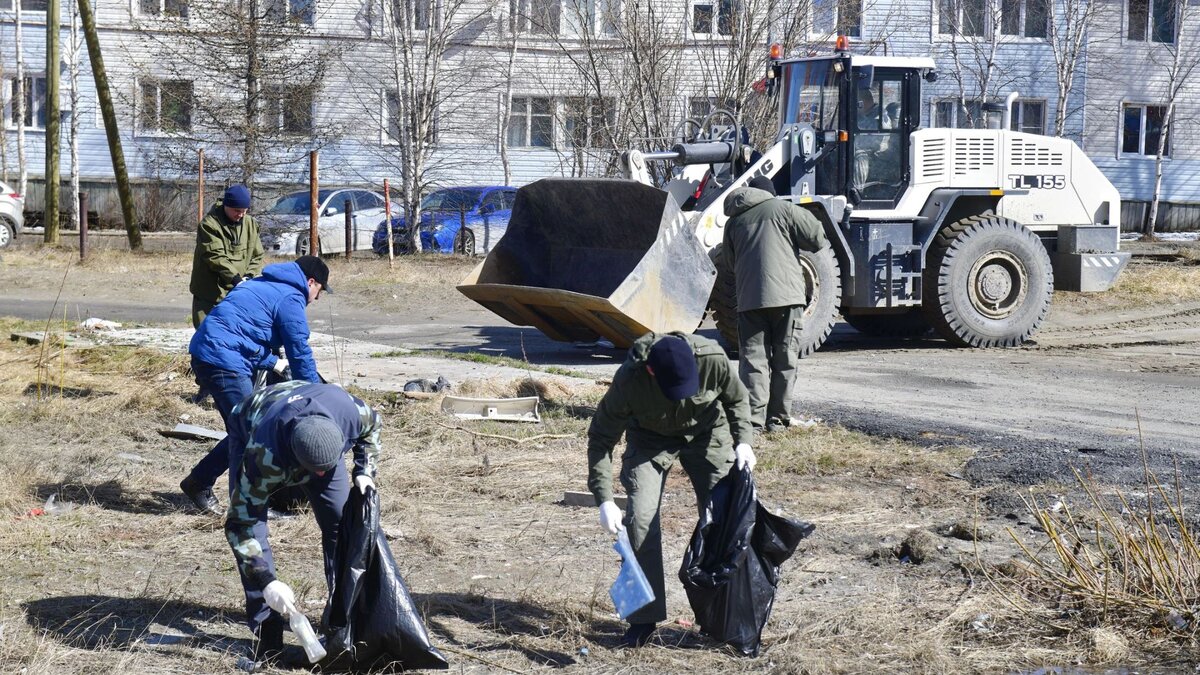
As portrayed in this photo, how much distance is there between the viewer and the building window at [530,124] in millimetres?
29188

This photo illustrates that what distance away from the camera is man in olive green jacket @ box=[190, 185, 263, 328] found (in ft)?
28.0

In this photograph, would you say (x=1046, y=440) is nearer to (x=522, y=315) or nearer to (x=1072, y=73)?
(x=522, y=315)

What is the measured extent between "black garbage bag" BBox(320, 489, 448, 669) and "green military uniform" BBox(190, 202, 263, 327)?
4538 millimetres

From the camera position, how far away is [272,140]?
2198 centimetres

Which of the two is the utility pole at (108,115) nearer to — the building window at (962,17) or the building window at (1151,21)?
the building window at (962,17)

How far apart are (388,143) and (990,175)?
1823cm

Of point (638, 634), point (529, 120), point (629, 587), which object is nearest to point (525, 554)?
point (638, 634)

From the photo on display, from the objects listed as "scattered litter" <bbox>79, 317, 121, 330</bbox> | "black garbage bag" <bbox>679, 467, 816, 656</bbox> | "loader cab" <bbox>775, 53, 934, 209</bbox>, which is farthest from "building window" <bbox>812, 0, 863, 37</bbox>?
"black garbage bag" <bbox>679, 467, 816, 656</bbox>

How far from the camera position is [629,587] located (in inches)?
175

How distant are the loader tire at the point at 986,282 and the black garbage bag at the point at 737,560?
8278mm

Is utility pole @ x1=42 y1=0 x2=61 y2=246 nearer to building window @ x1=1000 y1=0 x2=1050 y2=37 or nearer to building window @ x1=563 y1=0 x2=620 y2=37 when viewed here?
building window @ x1=563 y1=0 x2=620 y2=37

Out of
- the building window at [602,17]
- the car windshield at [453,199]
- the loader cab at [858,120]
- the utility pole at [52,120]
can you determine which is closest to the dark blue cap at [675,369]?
the loader cab at [858,120]

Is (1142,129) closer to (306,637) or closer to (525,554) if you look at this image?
(525,554)

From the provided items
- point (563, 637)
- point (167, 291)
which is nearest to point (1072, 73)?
point (167, 291)
